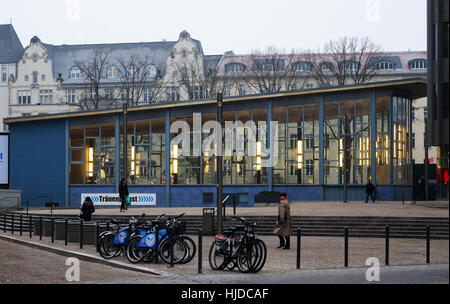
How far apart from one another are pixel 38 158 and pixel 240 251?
134 feet

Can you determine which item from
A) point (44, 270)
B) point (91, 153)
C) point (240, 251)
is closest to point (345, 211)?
point (240, 251)

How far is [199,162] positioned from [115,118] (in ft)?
21.8

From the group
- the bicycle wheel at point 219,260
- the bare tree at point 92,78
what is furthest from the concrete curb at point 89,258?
the bare tree at point 92,78

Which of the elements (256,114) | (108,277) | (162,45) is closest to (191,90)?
(256,114)

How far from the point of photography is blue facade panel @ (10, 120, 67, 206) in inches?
2144

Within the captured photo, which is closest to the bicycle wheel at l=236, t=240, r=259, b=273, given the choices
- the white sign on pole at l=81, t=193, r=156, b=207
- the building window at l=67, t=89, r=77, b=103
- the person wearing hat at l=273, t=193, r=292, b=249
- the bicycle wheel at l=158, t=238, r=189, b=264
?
the bicycle wheel at l=158, t=238, r=189, b=264

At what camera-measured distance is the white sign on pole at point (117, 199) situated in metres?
46.7

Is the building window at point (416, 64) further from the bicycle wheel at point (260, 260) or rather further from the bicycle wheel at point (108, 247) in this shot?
the bicycle wheel at point (260, 260)

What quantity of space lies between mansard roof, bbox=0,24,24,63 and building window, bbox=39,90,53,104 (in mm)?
6051

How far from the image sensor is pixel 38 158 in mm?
55250

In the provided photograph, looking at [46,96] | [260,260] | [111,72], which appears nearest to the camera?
[260,260]

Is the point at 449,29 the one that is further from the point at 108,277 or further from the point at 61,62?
the point at 61,62

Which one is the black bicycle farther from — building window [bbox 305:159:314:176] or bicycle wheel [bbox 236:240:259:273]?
building window [bbox 305:159:314:176]

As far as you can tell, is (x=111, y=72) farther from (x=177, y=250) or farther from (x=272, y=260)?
(x=177, y=250)
